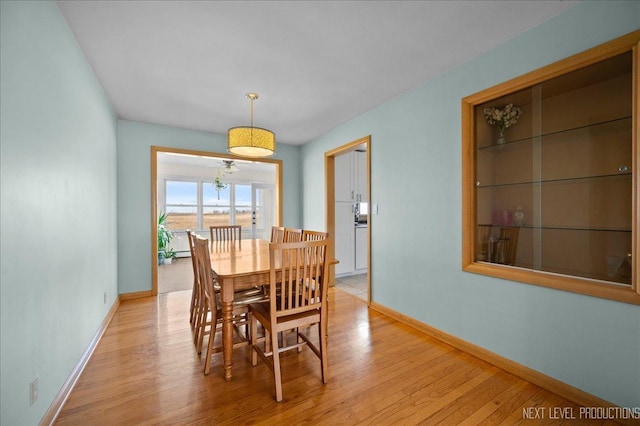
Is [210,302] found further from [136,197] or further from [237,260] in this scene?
[136,197]

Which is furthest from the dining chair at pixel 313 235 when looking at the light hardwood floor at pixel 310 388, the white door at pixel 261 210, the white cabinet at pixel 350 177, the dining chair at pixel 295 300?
the white door at pixel 261 210

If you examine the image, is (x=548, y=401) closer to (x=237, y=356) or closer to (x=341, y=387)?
(x=341, y=387)

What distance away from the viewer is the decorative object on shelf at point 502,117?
2.20 meters

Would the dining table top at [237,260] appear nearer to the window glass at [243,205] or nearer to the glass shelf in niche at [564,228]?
the glass shelf in niche at [564,228]

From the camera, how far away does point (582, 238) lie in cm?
189

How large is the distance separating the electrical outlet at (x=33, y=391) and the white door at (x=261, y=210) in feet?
22.1

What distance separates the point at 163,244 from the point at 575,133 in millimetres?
7082

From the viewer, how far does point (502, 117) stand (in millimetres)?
2266

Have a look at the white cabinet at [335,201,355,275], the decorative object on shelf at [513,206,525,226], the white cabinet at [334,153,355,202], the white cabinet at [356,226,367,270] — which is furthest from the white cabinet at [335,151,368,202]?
the decorative object on shelf at [513,206,525,226]

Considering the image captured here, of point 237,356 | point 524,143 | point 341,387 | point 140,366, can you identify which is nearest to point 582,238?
point 524,143

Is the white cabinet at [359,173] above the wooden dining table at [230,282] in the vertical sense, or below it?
above

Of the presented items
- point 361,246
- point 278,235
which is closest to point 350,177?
point 361,246

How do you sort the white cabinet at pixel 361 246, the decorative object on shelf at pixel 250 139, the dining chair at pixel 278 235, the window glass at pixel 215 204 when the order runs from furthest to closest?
1. the window glass at pixel 215 204
2. the white cabinet at pixel 361 246
3. the dining chair at pixel 278 235
4. the decorative object on shelf at pixel 250 139

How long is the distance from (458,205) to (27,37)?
2996 mm
